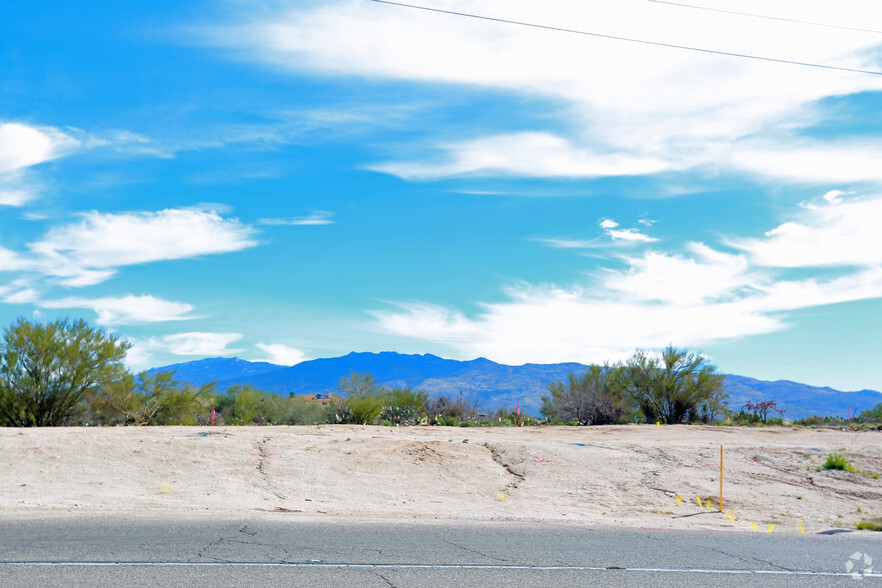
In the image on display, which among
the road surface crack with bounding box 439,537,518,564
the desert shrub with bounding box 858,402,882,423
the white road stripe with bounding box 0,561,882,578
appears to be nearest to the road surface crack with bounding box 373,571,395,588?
the white road stripe with bounding box 0,561,882,578

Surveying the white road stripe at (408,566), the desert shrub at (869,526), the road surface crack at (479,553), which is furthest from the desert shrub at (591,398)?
the white road stripe at (408,566)

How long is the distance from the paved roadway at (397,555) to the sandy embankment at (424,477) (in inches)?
64.1

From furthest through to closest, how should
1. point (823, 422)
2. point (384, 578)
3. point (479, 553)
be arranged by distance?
point (823, 422) < point (479, 553) < point (384, 578)

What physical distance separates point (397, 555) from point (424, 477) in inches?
325

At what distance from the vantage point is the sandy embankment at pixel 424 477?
14180 millimetres

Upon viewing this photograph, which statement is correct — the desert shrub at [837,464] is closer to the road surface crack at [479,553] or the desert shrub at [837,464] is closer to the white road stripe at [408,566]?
the white road stripe at [408,566]

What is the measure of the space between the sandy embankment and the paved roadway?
1627mm

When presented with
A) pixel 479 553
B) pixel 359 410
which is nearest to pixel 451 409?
pixel 359 410

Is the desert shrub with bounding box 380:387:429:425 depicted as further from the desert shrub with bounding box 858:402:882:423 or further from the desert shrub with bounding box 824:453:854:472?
the desert shrub with bounding box 858:402:882:423

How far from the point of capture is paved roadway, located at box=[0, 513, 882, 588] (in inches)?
317

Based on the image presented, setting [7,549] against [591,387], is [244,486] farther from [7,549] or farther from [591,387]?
[591,387]

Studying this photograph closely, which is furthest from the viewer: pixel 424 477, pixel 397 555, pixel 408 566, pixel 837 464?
pixel 837 464

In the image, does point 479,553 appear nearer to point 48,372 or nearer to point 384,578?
point 384,578

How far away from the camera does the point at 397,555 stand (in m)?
9.25
